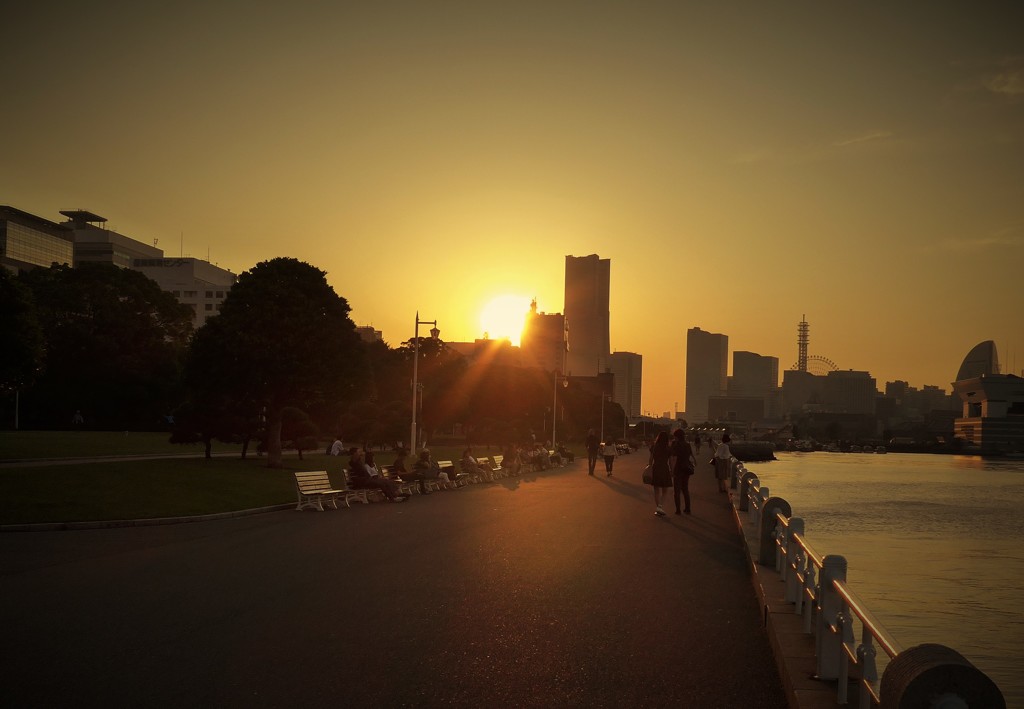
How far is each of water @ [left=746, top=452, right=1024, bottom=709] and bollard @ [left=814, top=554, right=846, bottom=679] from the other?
416 centimetres

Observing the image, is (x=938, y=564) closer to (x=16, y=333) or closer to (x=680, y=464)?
(x=680, y=464)

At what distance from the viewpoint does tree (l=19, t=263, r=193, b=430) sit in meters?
69.2

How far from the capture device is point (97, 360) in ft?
230

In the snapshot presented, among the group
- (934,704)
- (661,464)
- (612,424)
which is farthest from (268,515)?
(612,424)

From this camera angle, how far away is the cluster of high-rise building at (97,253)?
4515 inches

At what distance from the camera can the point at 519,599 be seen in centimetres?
1141

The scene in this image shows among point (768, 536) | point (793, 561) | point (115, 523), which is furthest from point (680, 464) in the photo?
point (793, 561)

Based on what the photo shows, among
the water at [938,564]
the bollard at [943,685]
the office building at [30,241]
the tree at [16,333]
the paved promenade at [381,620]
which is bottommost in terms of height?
the water at [938,564]

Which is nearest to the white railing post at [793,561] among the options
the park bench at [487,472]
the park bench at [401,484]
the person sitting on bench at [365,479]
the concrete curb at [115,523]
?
the concrete curb at [115,523]

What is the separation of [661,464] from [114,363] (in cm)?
5716

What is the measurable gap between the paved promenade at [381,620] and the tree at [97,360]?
5519 cm

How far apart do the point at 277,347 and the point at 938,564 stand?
25.3m

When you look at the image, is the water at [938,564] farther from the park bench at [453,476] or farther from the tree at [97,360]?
the tree at [97,360]

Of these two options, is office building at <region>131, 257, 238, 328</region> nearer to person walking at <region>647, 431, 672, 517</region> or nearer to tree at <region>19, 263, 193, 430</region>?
tree at <region>19, 263, 193, 430</region>
